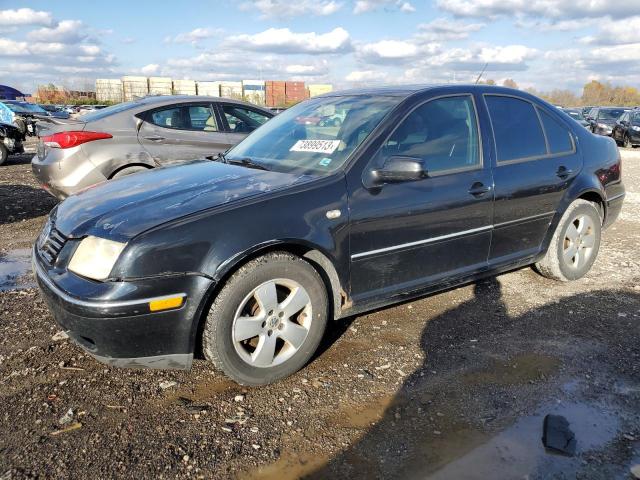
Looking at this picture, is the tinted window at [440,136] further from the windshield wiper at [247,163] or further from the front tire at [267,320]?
the front tire at [267,320]

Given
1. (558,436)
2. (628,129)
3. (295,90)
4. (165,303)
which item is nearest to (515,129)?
(558,436)

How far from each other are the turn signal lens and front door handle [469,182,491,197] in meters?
2.16

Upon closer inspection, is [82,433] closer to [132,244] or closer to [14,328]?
[132,244]

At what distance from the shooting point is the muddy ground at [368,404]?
7.83 ft

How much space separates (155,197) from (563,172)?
325 cm

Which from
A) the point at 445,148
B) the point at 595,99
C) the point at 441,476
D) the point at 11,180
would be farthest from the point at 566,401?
the point at 595,99

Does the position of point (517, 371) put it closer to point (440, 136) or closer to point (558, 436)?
point (558, 436)

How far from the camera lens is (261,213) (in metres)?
2.87

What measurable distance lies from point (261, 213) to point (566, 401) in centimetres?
198

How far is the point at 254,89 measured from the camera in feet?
210

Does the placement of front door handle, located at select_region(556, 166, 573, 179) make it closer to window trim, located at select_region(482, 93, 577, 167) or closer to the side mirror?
window trim, located at select_region(482, 93, 577, 167)

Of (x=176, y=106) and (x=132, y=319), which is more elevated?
(x=176, y=106)

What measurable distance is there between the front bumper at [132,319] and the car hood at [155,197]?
Answer: 0.93 ft

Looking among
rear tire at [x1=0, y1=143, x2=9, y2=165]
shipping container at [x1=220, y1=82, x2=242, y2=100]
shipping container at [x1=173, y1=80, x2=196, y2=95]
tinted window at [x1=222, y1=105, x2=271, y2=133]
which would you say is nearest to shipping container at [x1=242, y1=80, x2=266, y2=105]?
shipping container at [x1=220, y1=82, x2=242, y2=100]
